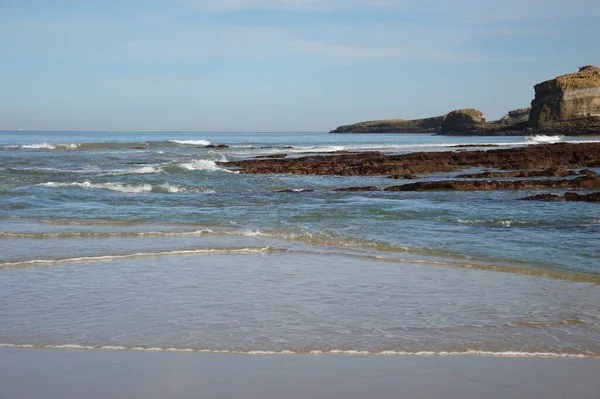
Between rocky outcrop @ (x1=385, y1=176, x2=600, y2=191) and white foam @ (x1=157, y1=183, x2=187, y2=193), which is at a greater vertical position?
rocky outcrop @ (x1=385, y1=176, x2=600, y2=191)

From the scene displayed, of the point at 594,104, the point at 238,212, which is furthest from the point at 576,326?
the point at 594,104

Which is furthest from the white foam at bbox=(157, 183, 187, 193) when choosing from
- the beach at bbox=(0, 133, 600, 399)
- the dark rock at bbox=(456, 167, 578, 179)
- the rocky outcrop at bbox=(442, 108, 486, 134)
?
the rocky outcrop at bbox=(442, 108, 486, 134)

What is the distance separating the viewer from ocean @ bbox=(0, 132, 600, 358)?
5914mm

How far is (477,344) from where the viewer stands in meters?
5.73

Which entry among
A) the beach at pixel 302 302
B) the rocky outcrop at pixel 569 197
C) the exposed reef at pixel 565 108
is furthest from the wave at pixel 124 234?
the exposed reef at pixel 565 108

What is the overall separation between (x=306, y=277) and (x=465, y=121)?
122408mm

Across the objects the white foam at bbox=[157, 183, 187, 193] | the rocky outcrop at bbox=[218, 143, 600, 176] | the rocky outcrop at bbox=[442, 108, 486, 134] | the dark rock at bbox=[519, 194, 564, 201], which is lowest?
the white foam at bbox=[157, 183, 187, 193]

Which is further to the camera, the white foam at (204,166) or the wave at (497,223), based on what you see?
the white foam at (204,166)

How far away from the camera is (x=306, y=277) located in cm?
841

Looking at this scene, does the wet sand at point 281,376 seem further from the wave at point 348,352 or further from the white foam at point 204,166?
the white foam at point 204,166

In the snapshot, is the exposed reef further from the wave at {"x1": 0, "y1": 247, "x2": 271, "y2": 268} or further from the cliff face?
the wave at {"x1": 0, "y1": 247, "x2": 271, "y2": 268}

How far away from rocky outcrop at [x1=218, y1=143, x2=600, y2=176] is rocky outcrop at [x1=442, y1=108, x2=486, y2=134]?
9181 centimetres

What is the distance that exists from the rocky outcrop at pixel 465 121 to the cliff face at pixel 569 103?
55.3ft

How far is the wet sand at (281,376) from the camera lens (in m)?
4.60
